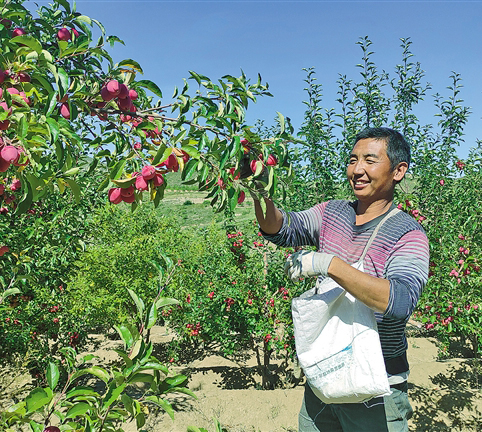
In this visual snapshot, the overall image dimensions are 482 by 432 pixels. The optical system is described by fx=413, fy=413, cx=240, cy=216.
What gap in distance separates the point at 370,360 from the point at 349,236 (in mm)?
569

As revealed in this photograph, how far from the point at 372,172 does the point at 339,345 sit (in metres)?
0.71

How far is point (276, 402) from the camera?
4.64 meters

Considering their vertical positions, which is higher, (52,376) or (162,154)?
(162,154)

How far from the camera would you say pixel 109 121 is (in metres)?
1.38

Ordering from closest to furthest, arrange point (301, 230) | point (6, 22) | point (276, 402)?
point (6, 22)
point (301, 230)
point (276, 402)

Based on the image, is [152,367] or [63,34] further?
[63,34]

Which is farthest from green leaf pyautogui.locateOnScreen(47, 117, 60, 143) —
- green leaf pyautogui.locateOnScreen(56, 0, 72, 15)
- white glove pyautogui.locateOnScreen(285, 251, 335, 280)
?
white glove pyautogui.locateOnScreen(285, 251, 335, 280)

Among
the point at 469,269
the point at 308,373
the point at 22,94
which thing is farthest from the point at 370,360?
the point at 469,269

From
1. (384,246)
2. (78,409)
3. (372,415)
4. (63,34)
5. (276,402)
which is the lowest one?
(276,402)

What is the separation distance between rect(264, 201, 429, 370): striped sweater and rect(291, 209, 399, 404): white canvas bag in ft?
0.36

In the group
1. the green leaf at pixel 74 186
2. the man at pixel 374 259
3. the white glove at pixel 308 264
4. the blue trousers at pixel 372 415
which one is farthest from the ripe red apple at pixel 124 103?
the blue trousers at pixel 372 415

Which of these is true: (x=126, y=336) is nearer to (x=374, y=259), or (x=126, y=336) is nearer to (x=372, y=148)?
(x=374, y=259)

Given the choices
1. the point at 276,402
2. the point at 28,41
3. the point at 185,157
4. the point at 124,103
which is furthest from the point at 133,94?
the point at 276,402

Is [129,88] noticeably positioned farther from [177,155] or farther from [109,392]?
[109,392]
